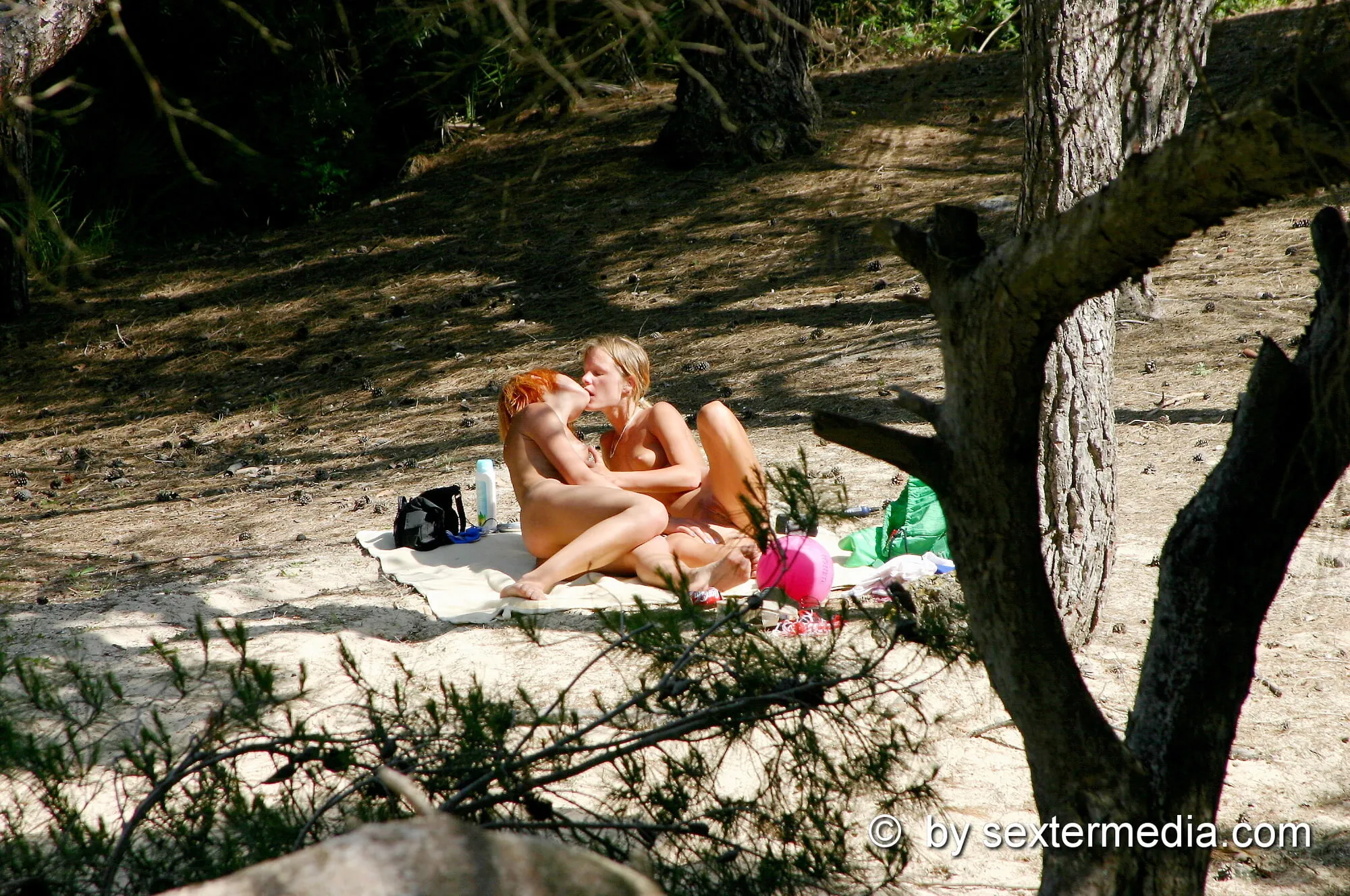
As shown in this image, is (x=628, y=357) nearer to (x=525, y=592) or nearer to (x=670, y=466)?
(x=670, y=466)

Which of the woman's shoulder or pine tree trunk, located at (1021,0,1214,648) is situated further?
the woman's shoulder

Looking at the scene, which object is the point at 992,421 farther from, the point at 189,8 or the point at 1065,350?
the point at 189,8

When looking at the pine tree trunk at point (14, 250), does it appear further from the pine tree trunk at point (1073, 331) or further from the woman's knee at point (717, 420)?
the pine tree trunk at point (1073, 331)

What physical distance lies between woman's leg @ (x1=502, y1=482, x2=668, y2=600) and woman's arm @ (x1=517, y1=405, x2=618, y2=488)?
0.09 meters

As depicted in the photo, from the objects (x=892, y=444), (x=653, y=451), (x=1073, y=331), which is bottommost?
(x=653, y=451)

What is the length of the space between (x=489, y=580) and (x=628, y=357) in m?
1.28

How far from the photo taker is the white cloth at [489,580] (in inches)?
194

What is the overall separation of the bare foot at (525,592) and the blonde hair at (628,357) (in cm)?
113

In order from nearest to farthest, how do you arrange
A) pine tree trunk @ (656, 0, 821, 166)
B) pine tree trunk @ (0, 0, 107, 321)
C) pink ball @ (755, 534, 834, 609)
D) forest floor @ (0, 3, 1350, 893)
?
1. pine tree trunk @ (0, 0, 107, 321)
2. forest floor @ (0, 3, 1350, 893)
3. pink ball @ (755, 534, 834, 609)
4. pine tree trunk @ (656, 0, 821, 166)

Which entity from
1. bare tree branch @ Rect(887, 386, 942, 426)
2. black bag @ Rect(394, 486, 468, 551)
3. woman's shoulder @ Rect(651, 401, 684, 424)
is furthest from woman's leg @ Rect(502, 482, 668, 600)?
bare tree branch @ Rect(887, 386, 942, 426)

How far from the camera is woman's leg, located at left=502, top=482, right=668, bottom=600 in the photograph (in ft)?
16.8

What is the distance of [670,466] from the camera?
5.55 meters

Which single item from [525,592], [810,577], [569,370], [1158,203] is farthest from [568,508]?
[1158,203]

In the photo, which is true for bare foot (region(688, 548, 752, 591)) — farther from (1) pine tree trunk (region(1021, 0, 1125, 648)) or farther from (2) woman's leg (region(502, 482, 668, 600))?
(1) pine tree trunk (region(1021, 0, 1125, 648))
